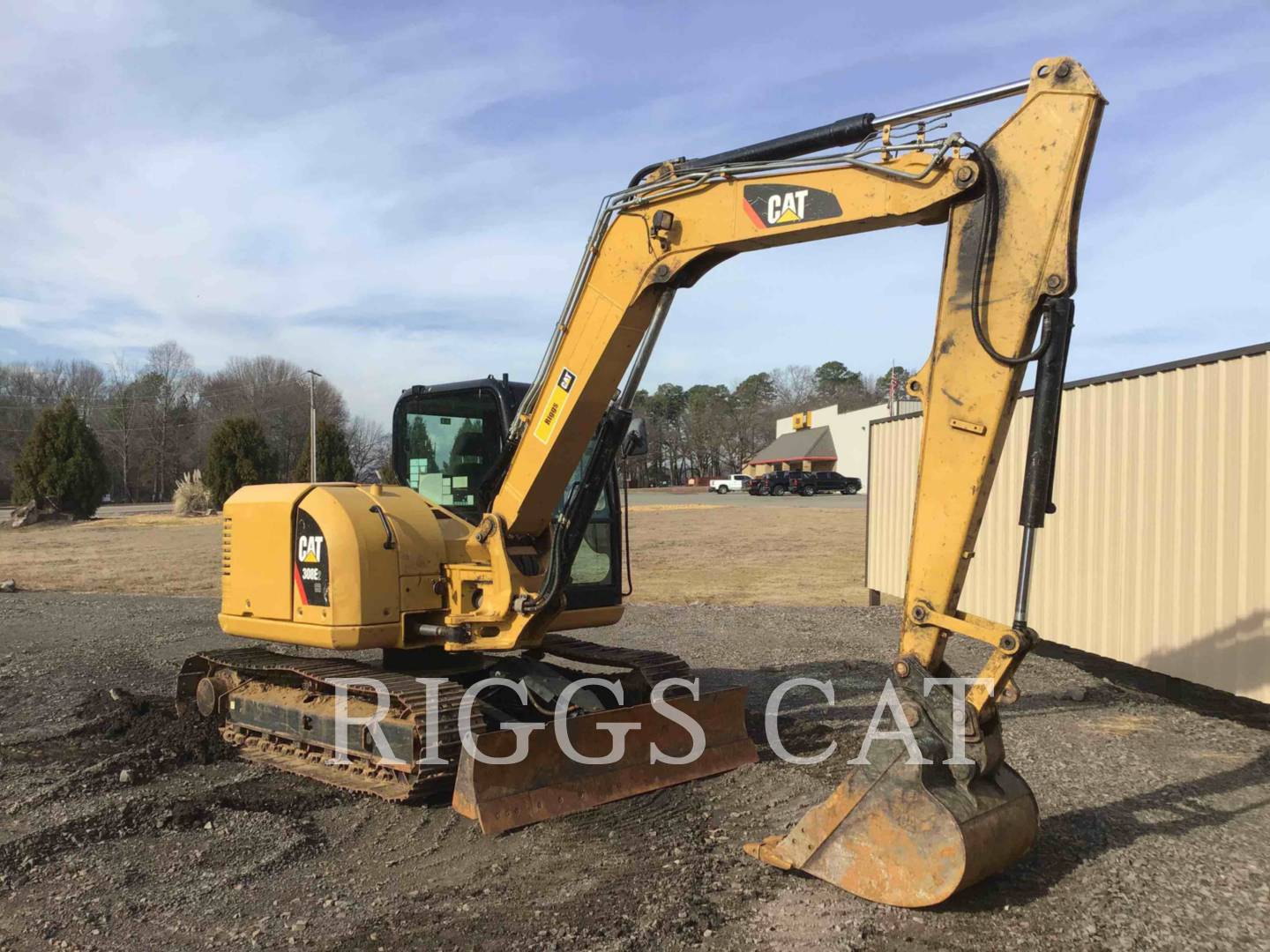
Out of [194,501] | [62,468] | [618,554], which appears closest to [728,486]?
[194,501]

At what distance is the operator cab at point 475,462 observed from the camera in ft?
22.4

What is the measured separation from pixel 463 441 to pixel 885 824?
394 centimetres

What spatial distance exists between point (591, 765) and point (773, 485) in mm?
48137

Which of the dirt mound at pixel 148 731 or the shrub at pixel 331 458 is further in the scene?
the shrub at pixel 331 458

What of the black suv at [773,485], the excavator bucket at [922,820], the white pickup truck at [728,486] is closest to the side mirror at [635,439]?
the excavator bucket at [922,820]

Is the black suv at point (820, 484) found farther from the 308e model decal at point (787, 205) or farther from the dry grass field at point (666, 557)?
the 308e model decal at point (787, 205)

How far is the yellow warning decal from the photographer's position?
19.5 ft

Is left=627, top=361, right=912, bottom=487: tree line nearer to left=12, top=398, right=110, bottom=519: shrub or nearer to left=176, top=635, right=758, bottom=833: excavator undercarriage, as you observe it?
left=12, top=398, right=110, bottom=519: shrub

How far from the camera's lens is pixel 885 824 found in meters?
4.27

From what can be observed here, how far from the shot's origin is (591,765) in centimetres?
592

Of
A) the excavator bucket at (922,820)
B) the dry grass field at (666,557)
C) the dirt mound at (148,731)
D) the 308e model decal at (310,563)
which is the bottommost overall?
the dry grass field at (666,557)

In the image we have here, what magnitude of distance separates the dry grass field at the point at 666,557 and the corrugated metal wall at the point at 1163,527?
600cm

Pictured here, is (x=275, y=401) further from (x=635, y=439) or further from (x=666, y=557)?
(x=635, y=439)

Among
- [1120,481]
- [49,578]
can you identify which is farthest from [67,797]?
[49,578]
